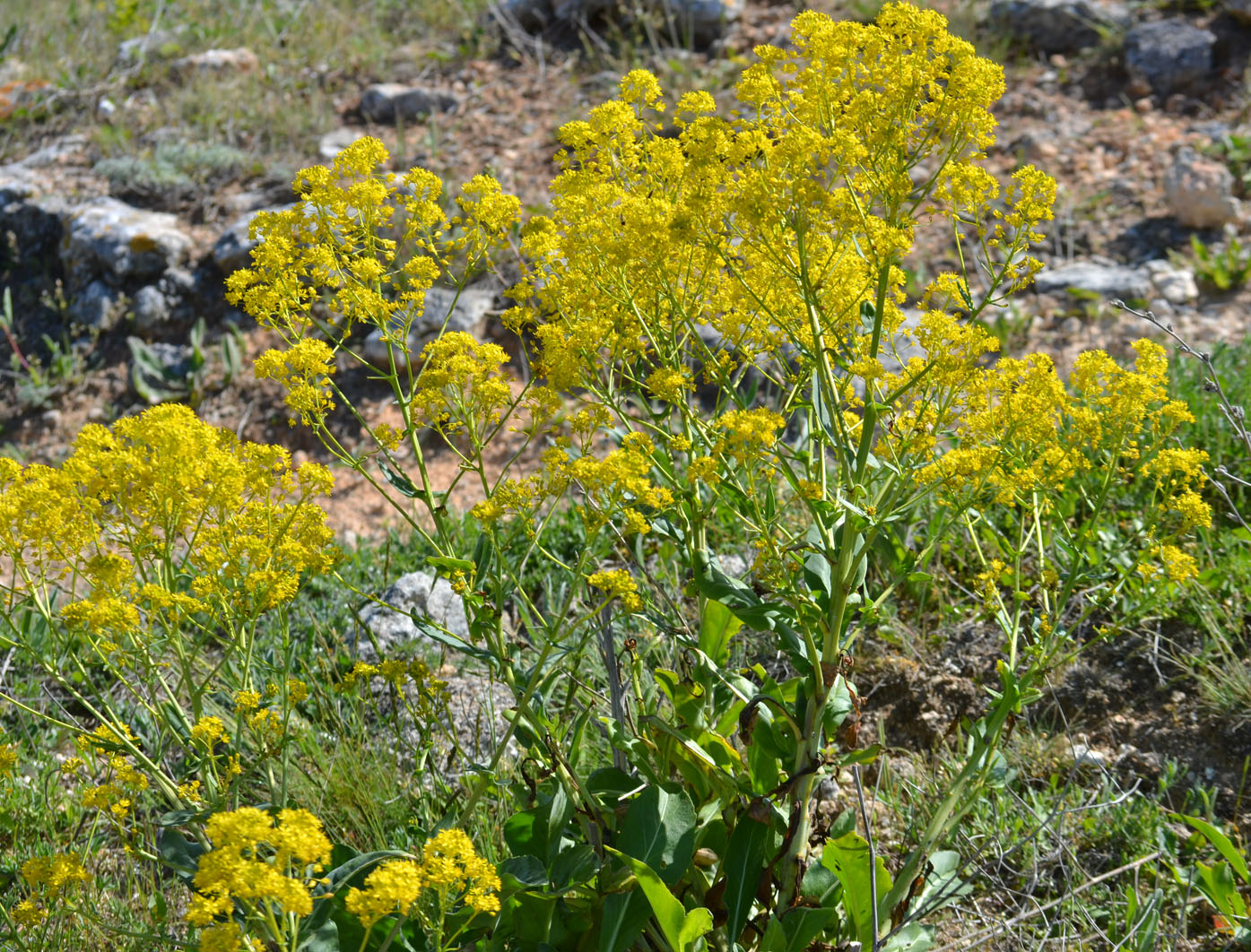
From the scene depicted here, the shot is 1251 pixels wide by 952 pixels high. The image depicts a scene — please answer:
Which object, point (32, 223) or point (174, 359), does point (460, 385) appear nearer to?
point (174, 359)

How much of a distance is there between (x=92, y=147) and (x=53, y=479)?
21.7 ft

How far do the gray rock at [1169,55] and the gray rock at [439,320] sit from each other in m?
4.56

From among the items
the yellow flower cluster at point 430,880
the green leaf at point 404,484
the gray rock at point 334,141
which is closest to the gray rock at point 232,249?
the gray rock at point 334,141

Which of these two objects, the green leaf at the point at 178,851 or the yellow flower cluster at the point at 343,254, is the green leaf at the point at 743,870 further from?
the yellow flower cluster at the point at 343,254

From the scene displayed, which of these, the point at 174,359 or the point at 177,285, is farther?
the point at 177,285

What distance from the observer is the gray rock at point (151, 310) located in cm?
629

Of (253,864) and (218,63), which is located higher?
(253,864)

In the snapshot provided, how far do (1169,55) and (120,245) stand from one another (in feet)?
22.2

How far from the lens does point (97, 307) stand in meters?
6.43

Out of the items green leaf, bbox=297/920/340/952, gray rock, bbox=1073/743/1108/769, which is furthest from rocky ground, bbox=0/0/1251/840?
green leaf, bbox=297/920/340/952

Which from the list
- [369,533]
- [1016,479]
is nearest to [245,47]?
[369,533]

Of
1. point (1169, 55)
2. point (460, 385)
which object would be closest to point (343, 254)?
point (460, 385)

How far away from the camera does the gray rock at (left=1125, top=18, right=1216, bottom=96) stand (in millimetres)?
6719

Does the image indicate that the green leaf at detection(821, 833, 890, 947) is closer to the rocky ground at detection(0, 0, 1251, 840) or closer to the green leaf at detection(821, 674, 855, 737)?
the green leaf at detection(821, 674, 855, 737)
